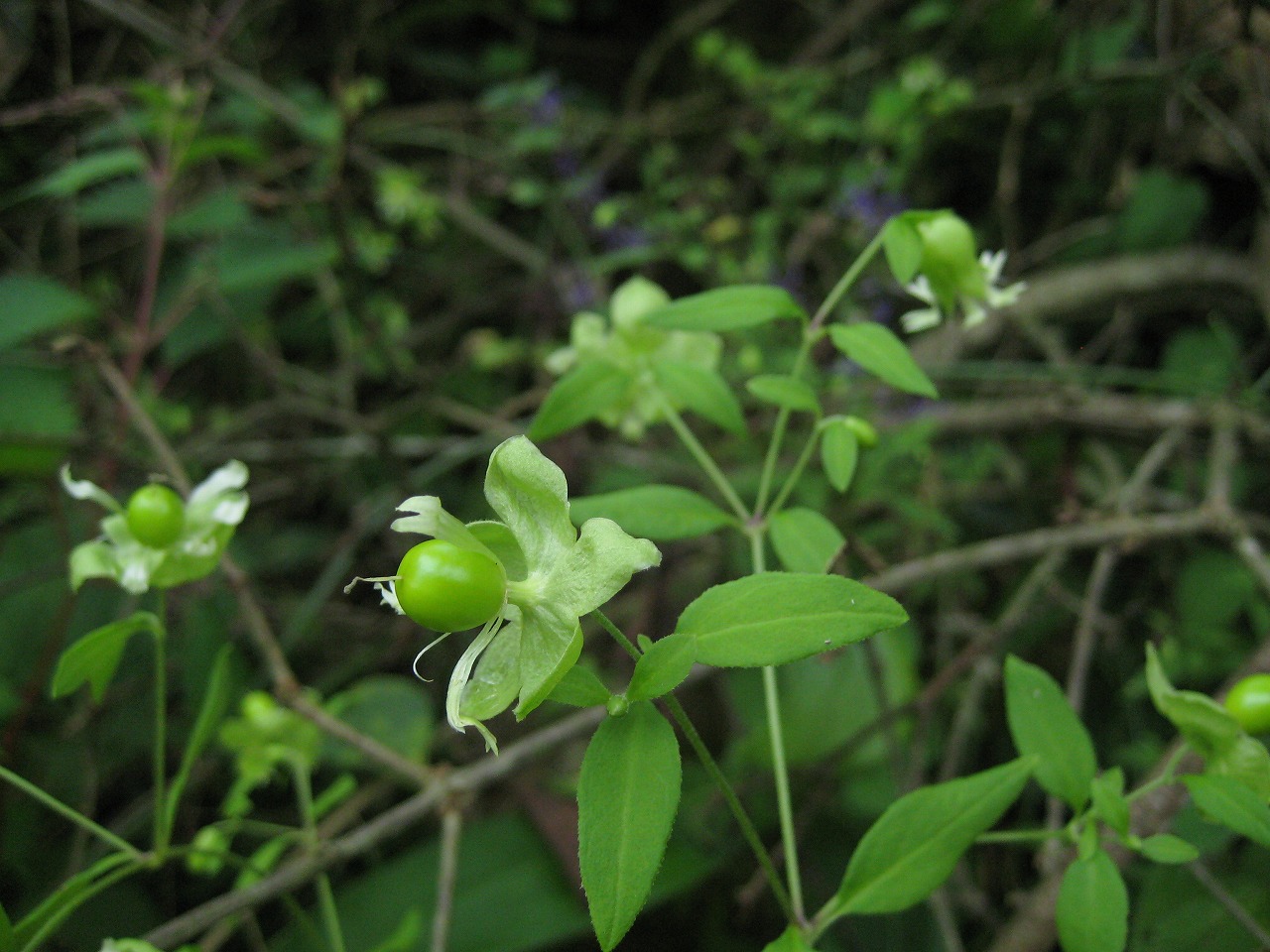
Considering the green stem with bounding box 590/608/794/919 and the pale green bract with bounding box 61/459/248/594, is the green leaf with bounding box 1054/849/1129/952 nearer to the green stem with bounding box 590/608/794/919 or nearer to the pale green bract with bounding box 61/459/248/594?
the green stem with bounding box 590/608/794/919

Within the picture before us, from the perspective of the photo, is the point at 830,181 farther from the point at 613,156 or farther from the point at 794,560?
the point at 794,560

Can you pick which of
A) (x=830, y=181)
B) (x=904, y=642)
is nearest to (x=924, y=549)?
(x=904, y=642)

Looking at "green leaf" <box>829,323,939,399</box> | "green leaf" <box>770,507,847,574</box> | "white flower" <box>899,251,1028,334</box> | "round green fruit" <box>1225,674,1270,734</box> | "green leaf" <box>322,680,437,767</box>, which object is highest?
"green leaf" <box>829,323,939,399</box>

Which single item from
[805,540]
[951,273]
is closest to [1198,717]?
[805,540]

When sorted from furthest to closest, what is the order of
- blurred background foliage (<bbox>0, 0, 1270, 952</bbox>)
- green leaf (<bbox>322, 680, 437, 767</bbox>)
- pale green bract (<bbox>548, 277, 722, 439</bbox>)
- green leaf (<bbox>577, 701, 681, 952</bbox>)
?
green leaf (<bbox>322, 680, 437, 767</bbox>) < blurred background foliage (<bbox>0, 0, 1270, 952</bbox>) < pale green bract (<bbox>548, 277, 722, 439</bbox>) < green leaf (<bbox>577, 701, 681, 952</bbox>)

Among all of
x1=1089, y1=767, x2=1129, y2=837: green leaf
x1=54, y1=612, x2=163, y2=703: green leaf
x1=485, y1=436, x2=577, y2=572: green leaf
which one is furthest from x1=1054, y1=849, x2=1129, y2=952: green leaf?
x1=54, y1=612, x2=163, y2=703: green leaf

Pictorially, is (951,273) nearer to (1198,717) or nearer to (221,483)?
(1198,717)
